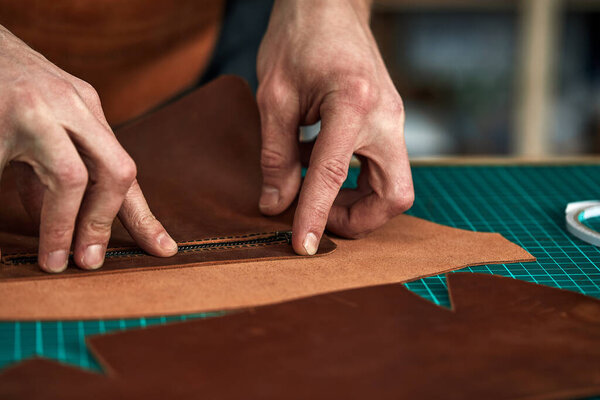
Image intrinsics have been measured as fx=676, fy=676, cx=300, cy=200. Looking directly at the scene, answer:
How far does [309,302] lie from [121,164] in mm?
280

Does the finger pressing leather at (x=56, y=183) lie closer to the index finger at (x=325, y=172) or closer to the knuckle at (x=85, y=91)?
the knuckle at (x=85, y=91)

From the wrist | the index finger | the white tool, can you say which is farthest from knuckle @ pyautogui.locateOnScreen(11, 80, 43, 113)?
the white tool

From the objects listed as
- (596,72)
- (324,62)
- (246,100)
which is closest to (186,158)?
(246,100)

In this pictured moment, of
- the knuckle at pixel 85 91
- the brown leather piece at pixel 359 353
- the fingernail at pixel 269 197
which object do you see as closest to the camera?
the brown leather piece at pixel 359 353

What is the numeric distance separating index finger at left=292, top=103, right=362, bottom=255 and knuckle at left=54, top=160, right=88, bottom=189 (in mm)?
309

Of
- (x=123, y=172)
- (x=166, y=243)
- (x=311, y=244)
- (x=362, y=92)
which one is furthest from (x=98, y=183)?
(x=362, y=92)

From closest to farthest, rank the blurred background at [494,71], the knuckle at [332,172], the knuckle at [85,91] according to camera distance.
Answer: the knuckle at [85,91] < the knuckle at [332,172] < the blurred background at [494,71]

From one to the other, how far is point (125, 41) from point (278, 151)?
582 millimetres

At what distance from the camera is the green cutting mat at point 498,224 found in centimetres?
70

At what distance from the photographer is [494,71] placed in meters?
2.92

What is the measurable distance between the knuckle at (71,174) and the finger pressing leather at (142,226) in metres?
0.11

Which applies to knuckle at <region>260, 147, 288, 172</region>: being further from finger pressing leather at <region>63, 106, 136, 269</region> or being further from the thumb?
finger pressing leather at <region>63, 106, 136, 269</region>

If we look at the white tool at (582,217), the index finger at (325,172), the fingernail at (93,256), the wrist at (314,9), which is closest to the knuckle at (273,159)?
the index finger at (325,172)

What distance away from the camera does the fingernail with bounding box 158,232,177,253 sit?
2.99ft
